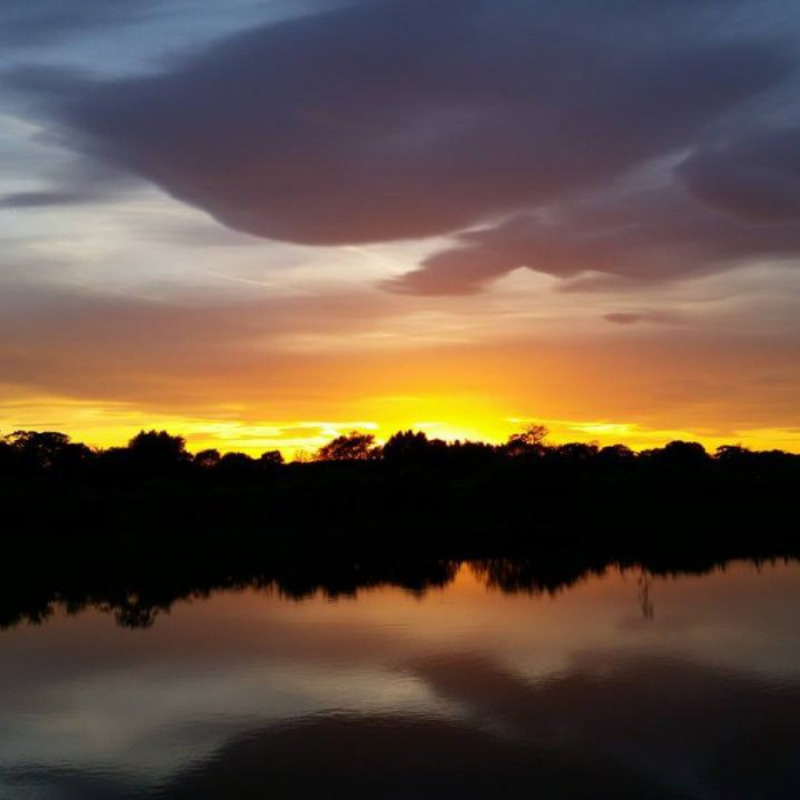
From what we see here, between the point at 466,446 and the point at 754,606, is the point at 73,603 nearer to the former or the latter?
the point at 754,606

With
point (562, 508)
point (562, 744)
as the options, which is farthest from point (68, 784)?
point (562, 508)

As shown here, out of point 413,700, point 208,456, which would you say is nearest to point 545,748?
point 413,700

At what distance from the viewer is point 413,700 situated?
17.8m

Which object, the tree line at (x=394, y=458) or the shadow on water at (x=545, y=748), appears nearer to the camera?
the shadow on water at (x=545, y=748)

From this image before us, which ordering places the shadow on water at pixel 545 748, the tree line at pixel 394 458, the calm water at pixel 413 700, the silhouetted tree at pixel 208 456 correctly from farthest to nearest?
the silhouetted tree at pixel 208 456, the tree line at pixel 394 458, the calm water at pixel 413 700, the shadow on water at pixel 545 748

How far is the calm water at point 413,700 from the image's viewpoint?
1367 centimetres

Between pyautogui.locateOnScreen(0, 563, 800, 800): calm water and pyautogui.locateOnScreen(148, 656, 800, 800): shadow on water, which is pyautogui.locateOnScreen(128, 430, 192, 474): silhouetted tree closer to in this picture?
pyautogui.locateOnScreen(0, 563, 800, 800): calm water

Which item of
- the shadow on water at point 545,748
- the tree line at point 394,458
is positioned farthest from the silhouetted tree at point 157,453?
the shadow on water at point 545,748

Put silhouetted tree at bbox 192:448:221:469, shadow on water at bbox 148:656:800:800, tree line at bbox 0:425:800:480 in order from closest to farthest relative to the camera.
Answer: shadow on water at bbox 148:656:800:800 < tree line at bbox 0:425:800:480 < silhouetted tree at bbox 192:448:221:469

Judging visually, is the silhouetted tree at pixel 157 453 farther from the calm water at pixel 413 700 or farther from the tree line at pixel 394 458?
the calm water at pixel 413 700

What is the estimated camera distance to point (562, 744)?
49.4 feet

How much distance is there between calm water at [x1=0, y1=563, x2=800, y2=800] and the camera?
13.7 m

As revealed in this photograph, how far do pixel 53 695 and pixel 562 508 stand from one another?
40178 millimetres

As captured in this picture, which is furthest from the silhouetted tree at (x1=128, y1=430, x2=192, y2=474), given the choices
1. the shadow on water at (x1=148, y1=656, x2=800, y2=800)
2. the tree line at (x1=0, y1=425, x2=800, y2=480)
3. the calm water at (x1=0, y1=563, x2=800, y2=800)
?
the shadow on water at (x1=148, y1=656, x2=800, y2=800)
